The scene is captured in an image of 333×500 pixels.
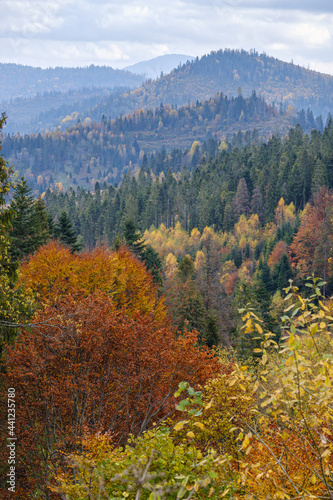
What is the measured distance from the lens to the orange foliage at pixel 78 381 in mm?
15117

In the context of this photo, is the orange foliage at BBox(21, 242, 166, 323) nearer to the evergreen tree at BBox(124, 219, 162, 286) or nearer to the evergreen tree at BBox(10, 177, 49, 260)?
the evergreen tree at BBox(10, 177, 49, 260)

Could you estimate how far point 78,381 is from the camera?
1530 cm

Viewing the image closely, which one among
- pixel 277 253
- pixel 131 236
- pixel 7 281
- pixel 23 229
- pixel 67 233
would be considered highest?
pixel 7 281

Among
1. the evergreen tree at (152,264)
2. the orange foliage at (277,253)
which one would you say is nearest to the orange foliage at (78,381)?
the evergreen tree at (152,264)

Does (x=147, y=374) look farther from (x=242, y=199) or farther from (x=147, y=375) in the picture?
(x=242, y=199)

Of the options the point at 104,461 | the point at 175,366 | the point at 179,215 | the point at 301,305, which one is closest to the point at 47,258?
the point at 175,366

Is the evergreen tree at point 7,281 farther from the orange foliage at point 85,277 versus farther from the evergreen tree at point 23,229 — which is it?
the evergreen tree at point 23,229

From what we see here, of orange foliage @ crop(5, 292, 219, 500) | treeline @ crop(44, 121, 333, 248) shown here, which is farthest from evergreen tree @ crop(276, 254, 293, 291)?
orange foliage @ crop(5, 292, 219, 500)

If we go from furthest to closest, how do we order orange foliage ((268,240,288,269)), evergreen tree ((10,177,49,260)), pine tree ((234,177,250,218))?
pine tree ((234,177,250,218)) → orange foliage ((268,240,288,269)) → evergreen tree ((10,177,49,260))

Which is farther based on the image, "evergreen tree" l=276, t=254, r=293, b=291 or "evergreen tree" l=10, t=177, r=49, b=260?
"evergreen tree" l=276, t=254, r=293, b=291

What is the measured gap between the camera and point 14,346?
59.3 ft

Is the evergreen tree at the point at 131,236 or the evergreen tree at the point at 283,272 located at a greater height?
the evergreen tree at the point at 131,236

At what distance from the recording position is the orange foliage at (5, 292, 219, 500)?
49.6ft

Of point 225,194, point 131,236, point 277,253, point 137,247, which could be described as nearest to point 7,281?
point 131,236
